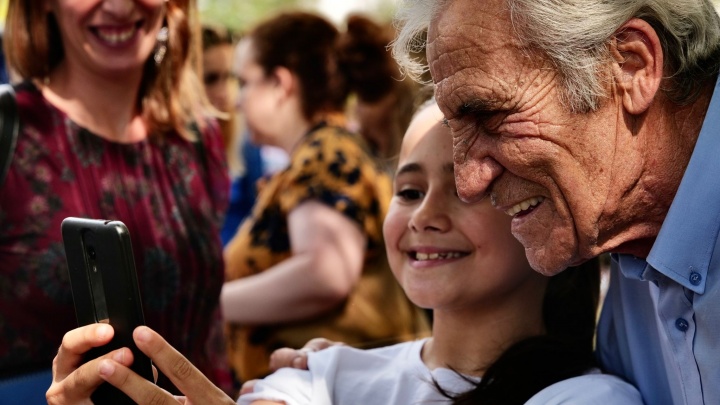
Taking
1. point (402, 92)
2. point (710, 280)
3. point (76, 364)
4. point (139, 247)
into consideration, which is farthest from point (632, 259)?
point (402, 92)

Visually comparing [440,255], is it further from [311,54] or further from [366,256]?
[311,54]

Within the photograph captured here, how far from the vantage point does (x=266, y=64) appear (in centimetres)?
433

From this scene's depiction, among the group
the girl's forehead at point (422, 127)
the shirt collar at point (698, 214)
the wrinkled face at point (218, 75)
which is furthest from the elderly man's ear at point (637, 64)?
the wrinkled face at point (218, 75)

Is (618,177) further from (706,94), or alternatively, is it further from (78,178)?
(78,178)

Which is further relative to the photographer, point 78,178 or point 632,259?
point 78,178

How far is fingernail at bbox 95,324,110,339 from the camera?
1744 millimetres

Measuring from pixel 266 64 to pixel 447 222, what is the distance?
2317mm

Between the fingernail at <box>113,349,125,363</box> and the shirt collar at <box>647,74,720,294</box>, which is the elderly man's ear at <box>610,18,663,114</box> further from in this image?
the fingernail at <box>113,349,125,363</box>

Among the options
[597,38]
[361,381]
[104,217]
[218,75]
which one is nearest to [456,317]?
[361,381]

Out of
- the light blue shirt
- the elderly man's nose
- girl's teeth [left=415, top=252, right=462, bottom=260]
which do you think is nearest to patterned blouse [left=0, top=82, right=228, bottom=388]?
girl's teeth [left=415, top=252, right=462, bottom=260]

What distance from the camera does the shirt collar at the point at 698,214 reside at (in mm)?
1769

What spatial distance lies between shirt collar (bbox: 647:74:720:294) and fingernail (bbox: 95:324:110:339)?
1057mm

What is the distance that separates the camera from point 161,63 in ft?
10.2

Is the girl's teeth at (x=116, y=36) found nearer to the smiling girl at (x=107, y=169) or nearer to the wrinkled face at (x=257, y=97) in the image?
the smiling girl at (x=107, y=169)
